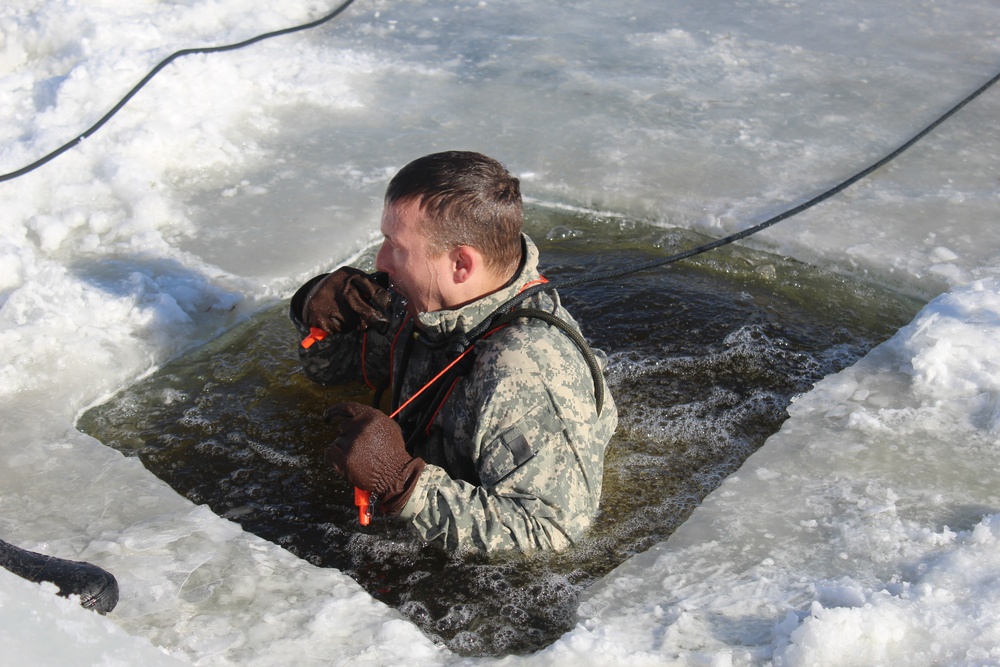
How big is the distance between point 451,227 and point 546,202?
222 cm

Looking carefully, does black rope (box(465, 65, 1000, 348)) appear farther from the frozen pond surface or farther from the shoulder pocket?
the shoulder pocket

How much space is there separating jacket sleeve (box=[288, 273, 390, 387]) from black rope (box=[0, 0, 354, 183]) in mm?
1838

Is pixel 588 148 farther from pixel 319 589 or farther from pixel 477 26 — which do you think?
pixel 319 589

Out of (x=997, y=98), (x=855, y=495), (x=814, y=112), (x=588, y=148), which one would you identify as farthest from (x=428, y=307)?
(x=997, y=98)

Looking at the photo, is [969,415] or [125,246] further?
[125,246]

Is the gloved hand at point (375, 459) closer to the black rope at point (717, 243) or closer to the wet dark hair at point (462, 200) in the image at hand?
the black rope at point (717, 243)

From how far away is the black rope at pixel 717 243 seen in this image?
2.92 meters

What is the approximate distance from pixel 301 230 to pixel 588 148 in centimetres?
158

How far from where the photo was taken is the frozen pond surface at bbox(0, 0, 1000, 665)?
2539 mm

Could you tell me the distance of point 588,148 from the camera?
5.33 metres

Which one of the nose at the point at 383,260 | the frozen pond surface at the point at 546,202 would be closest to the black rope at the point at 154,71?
the frozen pond surface at the point at 546,202

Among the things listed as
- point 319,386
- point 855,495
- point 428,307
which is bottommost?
point 319,386

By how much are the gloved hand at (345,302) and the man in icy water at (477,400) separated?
28 centimetres

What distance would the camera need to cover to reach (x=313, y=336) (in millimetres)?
3439
